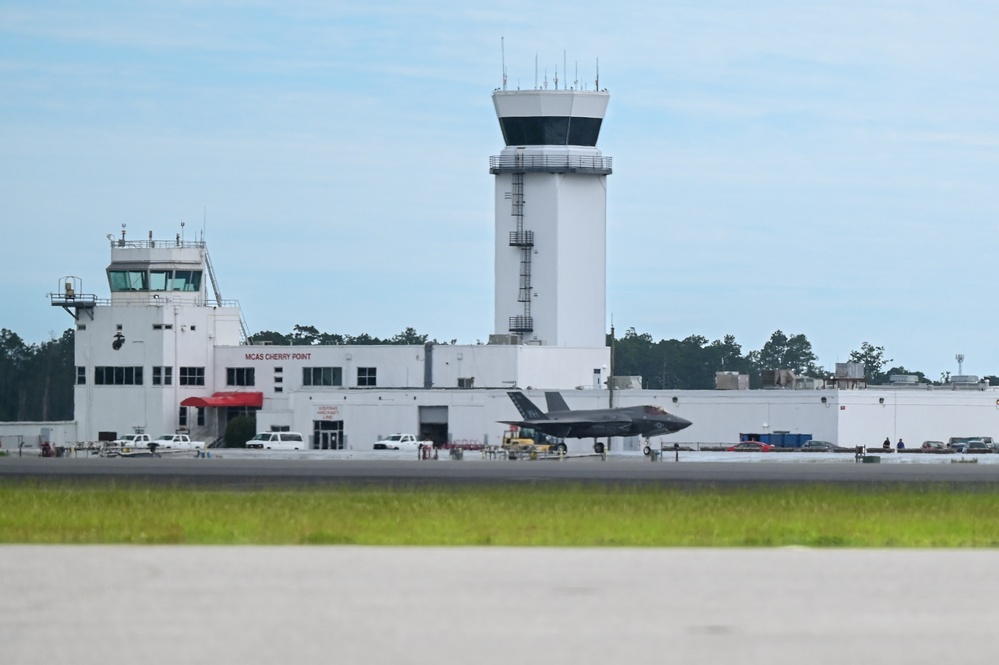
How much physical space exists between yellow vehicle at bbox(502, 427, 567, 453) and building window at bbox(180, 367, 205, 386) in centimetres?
2143

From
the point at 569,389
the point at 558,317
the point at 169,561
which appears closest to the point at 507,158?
the point at 558,317

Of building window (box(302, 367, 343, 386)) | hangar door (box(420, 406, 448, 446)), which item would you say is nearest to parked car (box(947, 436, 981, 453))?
hangar door (box(420, 406, 448, 446))

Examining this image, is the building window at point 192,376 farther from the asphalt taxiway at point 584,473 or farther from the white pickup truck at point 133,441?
the asphalt taxiway at point 584,473

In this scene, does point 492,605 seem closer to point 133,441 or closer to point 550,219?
point 133,441

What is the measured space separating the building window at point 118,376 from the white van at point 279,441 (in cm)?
1009

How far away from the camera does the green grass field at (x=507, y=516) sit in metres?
24.0

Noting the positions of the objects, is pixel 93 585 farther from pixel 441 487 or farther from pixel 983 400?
pixel 983 400

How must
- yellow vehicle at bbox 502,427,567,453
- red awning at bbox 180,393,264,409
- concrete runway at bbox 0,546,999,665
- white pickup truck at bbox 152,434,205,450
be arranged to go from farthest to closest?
red awning at bbox 180,393,264,409 < white pickup truck at bbox 152,434,205,450 < yellow vehicle at bbox 502,427,567,453 < concrete runway at bbox 0,546,999,665

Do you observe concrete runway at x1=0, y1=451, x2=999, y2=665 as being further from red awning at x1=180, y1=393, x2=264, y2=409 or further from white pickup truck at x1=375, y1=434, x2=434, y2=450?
red awning at x1=180, y1=393, x2=264, y2=409

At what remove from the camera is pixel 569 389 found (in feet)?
308

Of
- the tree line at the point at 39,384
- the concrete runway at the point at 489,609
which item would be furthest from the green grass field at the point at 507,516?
the tree line at the point at 39,384

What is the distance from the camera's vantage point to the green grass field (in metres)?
24.0

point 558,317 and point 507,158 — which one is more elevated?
point 507,158

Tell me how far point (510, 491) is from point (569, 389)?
54719 mm
